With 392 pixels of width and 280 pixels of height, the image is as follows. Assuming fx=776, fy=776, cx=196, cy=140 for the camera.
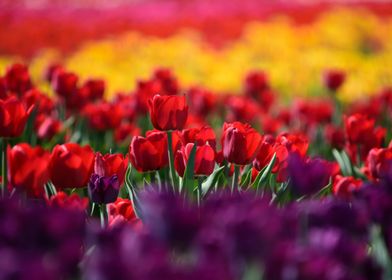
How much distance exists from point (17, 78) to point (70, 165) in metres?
1.09

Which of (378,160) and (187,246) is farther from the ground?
(187,246)

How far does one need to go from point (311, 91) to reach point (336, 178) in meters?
3.75

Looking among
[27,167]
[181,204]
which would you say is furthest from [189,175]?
[181,204]

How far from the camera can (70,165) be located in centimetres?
134

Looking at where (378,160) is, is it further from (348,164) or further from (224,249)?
(224,249)

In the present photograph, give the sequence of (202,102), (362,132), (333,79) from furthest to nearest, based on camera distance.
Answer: (333,79)
(202,102)
(362,132)

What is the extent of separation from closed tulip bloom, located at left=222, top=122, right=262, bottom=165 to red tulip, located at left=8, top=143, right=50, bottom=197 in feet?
1.23

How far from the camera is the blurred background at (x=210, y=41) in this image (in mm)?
5539

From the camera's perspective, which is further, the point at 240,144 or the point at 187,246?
the point at 240,144

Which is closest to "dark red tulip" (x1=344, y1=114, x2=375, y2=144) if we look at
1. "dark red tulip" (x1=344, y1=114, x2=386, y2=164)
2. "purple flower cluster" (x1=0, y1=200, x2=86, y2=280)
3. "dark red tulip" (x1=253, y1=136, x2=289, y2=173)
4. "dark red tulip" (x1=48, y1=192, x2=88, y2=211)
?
"dark red tulip" (x1=344, y1=114, x2=386, y2=164)

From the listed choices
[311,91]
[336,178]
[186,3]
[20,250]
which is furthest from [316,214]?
[186,3]

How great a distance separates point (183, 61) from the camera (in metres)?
6.18

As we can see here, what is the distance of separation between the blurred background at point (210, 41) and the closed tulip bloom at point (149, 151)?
322 centimetres

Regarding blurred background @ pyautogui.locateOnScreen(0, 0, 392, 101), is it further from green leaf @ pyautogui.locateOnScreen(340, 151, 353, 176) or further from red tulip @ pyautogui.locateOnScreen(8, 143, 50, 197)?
red tulip @ pyautogui.locateOnScreen(8, 143, 50, 197)
